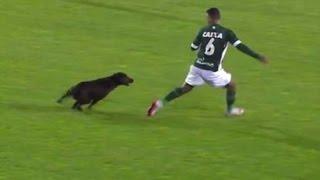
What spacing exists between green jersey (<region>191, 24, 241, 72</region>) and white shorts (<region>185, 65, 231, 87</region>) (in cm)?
9

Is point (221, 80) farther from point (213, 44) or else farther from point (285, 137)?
point (285, 137)

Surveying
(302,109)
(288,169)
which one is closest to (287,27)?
(302,109)

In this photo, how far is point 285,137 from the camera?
14586 mm

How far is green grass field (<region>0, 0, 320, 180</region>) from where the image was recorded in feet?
41.5

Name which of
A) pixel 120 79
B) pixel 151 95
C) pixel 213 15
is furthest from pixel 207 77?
pixel 151 95

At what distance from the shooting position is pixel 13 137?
13586mm

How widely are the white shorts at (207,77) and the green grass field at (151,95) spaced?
2.66 feet

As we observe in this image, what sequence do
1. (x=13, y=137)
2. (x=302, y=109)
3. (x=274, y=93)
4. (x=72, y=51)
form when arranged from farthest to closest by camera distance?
(x=72, y=51), (x=274, y=93), (x=302, y=109), (x=13, y=137)

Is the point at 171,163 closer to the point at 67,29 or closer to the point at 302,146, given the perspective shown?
the point at 302,146

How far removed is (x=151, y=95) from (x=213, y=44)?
316cm

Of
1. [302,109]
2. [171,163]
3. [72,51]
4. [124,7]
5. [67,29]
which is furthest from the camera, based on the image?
[124,7]

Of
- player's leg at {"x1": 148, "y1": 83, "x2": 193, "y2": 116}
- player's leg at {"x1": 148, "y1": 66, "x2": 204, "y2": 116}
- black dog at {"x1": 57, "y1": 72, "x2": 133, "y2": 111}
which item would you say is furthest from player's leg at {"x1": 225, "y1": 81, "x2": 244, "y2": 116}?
black dog at {"x1": 57, "y1": 72, "x2": 133, "y2": 111}

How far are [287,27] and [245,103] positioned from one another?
867 centimetres

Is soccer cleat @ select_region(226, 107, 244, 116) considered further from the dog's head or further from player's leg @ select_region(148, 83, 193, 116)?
the dog's head
